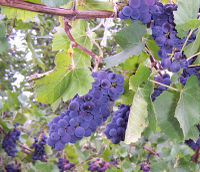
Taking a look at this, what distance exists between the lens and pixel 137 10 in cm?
90

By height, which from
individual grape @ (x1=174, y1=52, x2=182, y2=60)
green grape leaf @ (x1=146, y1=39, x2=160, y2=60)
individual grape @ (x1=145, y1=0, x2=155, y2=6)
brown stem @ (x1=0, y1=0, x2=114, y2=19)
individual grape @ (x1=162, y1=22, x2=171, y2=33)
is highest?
individual grape @ (x1=145, y1=0, x2=155, y2=6)

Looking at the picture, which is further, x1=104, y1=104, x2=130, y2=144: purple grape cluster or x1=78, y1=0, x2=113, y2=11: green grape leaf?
x1=104, y1=104, x2=130, y2=144: purple grape cluster

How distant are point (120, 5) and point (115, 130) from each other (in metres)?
0.62

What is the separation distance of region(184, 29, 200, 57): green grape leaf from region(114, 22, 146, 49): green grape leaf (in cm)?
21

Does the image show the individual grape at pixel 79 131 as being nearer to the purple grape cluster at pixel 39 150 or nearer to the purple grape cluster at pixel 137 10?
the purple grape cluster at pixel 137 10

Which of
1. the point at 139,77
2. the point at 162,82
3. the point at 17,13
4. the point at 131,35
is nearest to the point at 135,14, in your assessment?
the point at 131,35

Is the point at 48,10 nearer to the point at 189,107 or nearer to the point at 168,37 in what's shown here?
the point at 168,37

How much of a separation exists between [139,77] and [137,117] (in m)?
0.17

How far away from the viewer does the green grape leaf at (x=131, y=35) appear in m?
1.01

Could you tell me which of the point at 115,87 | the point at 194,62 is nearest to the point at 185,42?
the point at 194,62

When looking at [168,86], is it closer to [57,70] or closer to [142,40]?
[142,40]

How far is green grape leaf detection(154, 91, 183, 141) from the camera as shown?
3.69ft

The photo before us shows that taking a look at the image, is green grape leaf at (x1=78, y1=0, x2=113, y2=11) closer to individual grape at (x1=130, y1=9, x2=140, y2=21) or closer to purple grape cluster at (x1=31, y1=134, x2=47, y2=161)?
individual grape at (x1=130, y1=9, x2=140, y2=21)

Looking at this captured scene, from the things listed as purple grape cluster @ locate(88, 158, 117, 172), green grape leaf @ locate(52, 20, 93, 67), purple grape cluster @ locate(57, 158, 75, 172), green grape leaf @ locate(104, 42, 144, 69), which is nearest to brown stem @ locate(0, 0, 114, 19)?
green grape leaf @ locate(104, 42, 144, 69)
